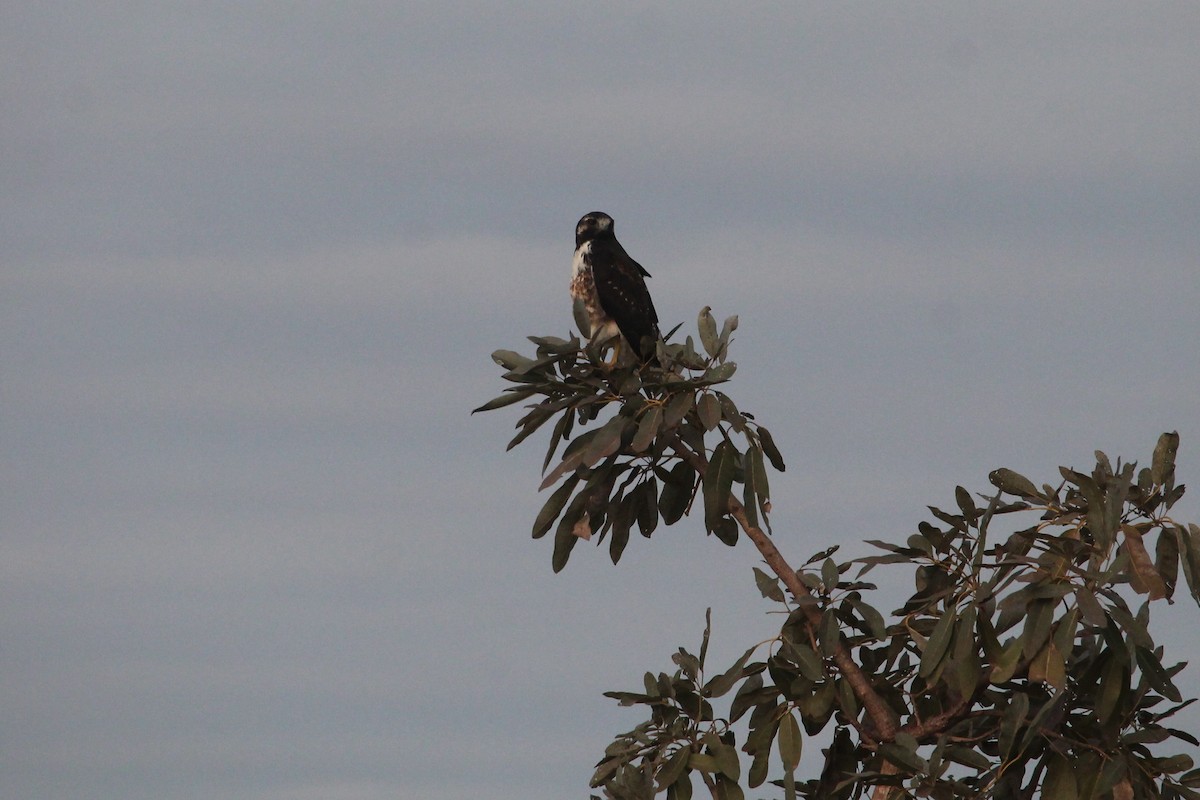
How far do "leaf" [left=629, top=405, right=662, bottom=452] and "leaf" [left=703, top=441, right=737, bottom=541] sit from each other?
1.20ft

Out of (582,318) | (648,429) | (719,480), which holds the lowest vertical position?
(719,480)

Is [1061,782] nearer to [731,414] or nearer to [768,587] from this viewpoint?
[768,587]

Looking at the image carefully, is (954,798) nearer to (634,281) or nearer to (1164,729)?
(1164,729)

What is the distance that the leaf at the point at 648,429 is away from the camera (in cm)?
596

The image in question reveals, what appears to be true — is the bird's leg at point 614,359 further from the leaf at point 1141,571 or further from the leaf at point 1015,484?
the leaf at point 1141,571

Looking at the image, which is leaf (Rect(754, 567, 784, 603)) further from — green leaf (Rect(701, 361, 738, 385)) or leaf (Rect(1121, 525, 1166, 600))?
leaf (Rect(1121, 525, 1166, 600))

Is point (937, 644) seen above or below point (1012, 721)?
above

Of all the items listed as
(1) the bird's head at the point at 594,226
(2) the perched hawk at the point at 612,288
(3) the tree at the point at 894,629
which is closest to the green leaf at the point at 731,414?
(3) the tree at the point at 894,629

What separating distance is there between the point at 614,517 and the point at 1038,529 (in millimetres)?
1947

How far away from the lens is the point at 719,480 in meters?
6.26

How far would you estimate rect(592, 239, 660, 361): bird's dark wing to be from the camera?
35.7 feet

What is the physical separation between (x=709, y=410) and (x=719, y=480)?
0.36 m

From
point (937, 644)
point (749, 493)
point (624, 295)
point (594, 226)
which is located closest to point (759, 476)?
point (749, 493)

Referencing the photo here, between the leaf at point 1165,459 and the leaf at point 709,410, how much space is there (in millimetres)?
1809
